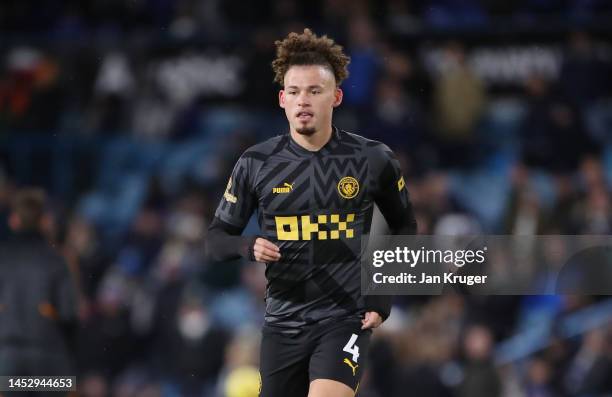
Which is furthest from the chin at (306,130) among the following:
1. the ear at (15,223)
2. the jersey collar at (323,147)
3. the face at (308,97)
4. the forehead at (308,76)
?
the ear at (15,223)

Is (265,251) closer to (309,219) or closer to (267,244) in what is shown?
(267,244)

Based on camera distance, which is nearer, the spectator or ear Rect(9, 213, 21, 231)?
the spectator

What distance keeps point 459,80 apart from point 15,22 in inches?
259

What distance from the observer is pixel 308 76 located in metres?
5.96

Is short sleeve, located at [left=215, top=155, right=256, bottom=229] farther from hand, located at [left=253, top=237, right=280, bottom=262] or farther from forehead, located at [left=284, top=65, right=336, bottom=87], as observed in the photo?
forehead, located at [left=284, top=65, right=336, bottom=87]

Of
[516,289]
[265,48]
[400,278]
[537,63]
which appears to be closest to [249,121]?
[265,48]

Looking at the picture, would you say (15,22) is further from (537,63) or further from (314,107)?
(314,107)

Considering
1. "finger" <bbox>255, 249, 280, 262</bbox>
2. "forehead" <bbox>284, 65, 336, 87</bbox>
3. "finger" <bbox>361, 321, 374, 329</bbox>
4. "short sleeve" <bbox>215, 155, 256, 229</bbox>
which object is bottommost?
"finger" <bbox>361, 321, 374, 329</bbox>

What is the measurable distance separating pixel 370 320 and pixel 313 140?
98 cm

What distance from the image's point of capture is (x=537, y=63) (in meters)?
13.5

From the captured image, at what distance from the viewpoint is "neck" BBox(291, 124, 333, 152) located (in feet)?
19.9

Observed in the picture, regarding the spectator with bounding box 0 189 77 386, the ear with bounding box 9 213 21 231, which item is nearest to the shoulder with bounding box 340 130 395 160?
the spectator with bounding box 0 189 77 386

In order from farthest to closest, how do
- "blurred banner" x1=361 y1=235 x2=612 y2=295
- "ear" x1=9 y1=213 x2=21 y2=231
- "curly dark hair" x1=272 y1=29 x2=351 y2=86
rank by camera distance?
"ear" x1=9 y1=213 x2=21 y2=231 < "blurred banner" x1=361 y1=235 x2=612 y2=295 < "curly dark hair" x1=272 y1=29 x2=351 y2=86

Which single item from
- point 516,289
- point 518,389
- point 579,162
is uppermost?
point 579,162
